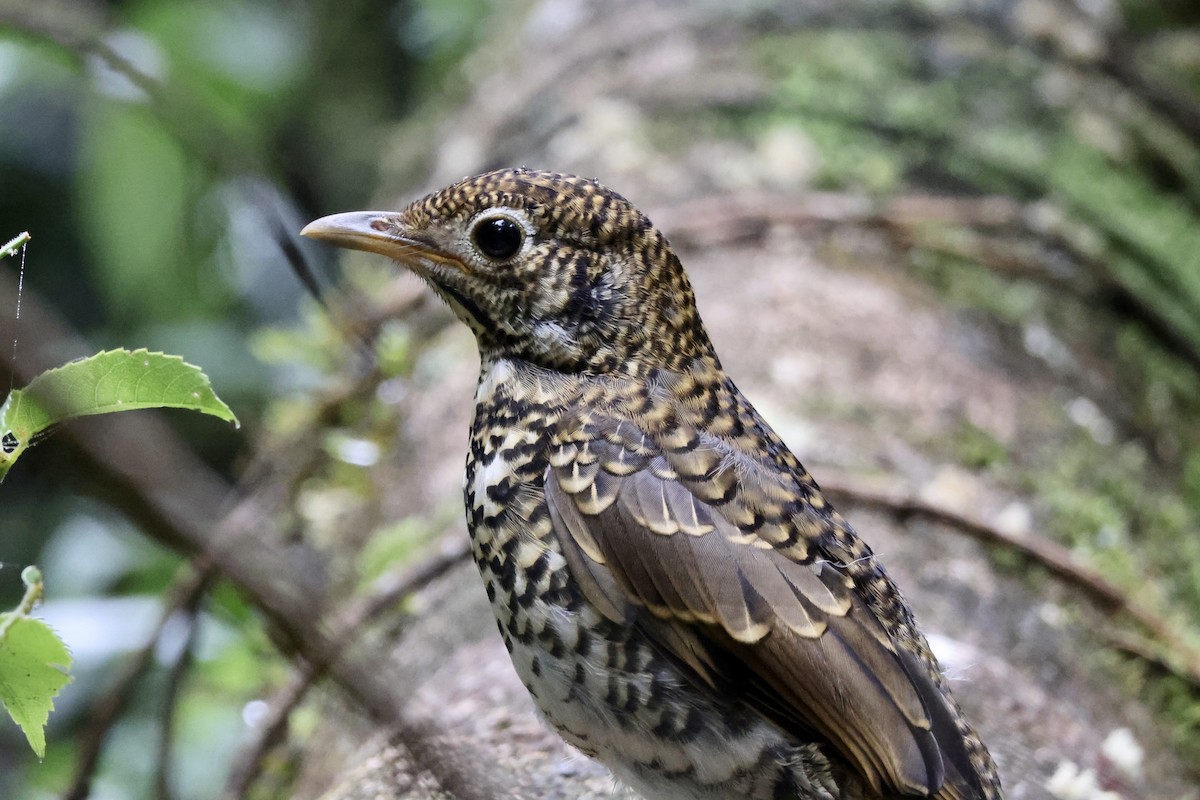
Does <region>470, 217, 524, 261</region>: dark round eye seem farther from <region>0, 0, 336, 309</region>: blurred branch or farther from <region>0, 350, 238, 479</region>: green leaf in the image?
<region>0, 350, 238, 479</region>: green leaf

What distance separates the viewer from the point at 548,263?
2.04 m

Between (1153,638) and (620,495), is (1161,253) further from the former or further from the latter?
(620,495)

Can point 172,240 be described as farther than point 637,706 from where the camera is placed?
Yes

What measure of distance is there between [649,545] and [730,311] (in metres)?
1.57

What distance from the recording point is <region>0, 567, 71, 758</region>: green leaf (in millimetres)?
1326

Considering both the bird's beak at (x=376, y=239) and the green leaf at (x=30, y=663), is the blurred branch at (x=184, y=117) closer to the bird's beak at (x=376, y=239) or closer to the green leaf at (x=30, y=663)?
the green leaf at (x=30, y=663)

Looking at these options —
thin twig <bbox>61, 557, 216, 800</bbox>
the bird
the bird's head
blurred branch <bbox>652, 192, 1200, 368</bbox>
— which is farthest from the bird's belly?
blurred branch <bbox>652, 192, 1200, 368</bbox>

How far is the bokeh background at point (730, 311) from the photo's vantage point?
8.67ft

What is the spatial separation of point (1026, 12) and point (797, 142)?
1444mm

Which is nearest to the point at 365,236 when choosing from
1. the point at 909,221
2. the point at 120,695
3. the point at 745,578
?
the point at 745,578

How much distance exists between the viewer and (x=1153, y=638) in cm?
268

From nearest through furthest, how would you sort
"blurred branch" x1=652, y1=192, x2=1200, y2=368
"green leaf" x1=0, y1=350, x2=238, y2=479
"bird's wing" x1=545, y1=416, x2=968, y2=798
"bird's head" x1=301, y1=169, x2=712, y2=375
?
"green leaf" x1=0, y1=350, x2=238, y2=479 → "bird's wing" x1=545, y1=416, x2=968, y2=798 → "bird's head" x1=301, y1=169, x2=712, y2=375 → "blurred branch" x1=652, y1=192, x2=1200, y2=368

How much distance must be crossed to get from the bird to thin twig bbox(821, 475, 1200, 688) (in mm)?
667

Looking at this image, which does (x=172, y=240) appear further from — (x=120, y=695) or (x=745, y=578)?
(x=745, y=578)
